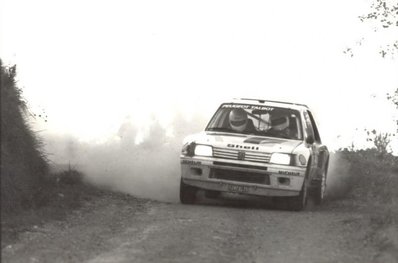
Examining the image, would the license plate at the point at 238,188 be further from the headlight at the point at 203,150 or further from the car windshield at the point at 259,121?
the car windshield at the point at 259,121

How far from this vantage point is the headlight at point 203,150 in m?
13.3

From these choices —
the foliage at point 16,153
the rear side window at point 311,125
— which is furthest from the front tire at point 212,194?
the foliage at point 16,153

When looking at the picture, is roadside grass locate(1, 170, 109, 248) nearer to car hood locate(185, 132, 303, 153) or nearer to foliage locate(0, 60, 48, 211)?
foliage locate(0, 60, 48, 211)

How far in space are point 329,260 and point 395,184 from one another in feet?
29.7

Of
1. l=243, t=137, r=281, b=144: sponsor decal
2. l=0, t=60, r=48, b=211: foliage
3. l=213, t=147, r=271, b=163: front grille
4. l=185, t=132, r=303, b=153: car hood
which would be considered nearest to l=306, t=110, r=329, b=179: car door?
l=185, t=132, r=303, b=153: car hood

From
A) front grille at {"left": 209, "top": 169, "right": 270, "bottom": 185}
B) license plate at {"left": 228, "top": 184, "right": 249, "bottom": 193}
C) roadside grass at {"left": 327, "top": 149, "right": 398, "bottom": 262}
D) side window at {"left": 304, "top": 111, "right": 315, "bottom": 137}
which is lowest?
roadside grass at {"left": 327, "top": 149, "right": 398, "bottom": 262}

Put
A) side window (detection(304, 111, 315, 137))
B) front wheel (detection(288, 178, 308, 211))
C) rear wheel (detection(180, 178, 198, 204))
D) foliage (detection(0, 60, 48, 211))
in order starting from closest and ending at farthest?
1. foliage (detection(0, 60, 48, 211))
2. front wheel (detection(288, 178, 308, 211))
3. rear wheel (detection(180, 178, 198, 204))
4. side window (detection(304, 111, 315, 137))

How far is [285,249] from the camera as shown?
9.66 metres

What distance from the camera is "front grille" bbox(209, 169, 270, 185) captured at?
13.1 m

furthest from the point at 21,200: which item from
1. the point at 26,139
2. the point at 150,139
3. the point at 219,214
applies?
the point at 150,139

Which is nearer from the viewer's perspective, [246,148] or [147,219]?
[147,219]

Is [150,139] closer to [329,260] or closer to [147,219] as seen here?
[147,219]

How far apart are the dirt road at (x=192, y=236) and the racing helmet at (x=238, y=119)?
1463 millimetres

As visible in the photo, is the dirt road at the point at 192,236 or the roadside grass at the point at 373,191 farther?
the roadside grass at the point at 373,191
